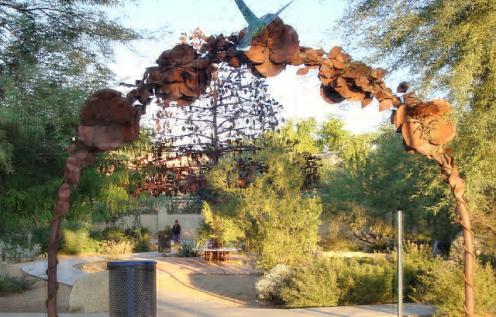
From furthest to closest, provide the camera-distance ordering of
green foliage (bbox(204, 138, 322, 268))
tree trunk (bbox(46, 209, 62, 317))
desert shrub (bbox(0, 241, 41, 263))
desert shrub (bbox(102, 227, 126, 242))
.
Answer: desert shrub (bbox(102, 227, 126, 242))
desert shrub (bbox(0, 241, 41, 263))
green foliage (bbox(204, 138, 322, 268))
tree trunk (bbox(46, 209, 62, 317))

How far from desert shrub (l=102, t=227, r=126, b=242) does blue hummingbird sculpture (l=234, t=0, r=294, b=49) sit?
3425 cm

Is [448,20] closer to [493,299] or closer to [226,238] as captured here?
[493,299]

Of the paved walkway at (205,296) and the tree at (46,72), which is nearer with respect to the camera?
the tree at (46,72)

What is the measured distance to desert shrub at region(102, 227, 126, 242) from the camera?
4048 cm

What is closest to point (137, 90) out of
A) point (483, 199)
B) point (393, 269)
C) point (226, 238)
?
point (483, 199)

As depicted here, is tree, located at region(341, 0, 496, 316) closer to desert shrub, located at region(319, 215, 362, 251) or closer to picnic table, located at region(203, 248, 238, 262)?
picnic table, located at region(203, 248, 238, 262)

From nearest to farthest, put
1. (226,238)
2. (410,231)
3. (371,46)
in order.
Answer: (371,46), (226,238), (410,231)

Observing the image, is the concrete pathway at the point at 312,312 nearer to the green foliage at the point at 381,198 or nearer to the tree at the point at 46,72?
the tree at the point at 46,72

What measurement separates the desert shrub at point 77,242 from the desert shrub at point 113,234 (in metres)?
1.80

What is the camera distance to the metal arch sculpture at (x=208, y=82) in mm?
6117

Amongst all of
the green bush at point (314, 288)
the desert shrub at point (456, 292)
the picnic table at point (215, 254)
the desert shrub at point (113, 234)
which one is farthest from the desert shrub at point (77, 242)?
the desert shrub at point (456, 292)

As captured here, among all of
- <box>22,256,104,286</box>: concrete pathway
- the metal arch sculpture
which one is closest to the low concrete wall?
<box>22,256,104,286</box>: concrete pathway

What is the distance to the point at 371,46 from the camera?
11.5 m

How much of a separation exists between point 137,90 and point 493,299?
7.73m
